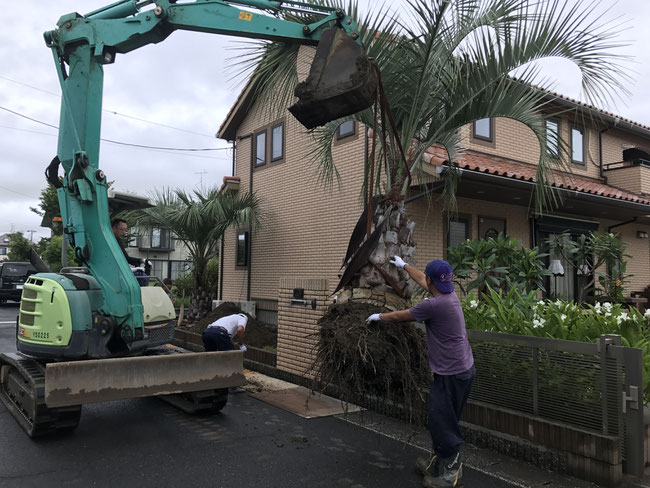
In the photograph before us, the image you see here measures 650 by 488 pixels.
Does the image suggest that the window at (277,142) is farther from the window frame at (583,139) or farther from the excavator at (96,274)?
the window frame at (583,139)

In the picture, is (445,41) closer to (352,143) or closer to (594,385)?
(594,385)

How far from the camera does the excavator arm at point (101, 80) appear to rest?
545 cm

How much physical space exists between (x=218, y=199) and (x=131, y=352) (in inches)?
264

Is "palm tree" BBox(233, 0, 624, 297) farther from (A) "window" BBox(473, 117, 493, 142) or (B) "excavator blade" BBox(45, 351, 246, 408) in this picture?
(A) "window" BBox(473, 117, 493, 142)

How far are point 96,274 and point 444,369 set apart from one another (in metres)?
3.95

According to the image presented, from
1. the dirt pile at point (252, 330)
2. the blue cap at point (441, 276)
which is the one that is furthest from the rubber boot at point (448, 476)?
the dirt pile at point (252, 330)

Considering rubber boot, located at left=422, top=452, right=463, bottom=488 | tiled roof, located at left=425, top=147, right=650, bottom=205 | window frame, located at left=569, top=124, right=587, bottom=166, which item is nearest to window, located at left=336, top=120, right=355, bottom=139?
tiled roof, located at left=425, top=147, right=650, bottom=205

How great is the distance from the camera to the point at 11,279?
22156 mm

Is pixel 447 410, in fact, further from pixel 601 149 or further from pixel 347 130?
pixel 601 149

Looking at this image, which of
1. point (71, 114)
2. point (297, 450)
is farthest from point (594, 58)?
point (71, 114)

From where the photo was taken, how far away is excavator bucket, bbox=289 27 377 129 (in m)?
3.96

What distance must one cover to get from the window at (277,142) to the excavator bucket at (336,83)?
8581mm

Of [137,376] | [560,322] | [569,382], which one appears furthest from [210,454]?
[560,322]

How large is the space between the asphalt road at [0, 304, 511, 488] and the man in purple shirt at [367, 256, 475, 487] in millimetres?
314
